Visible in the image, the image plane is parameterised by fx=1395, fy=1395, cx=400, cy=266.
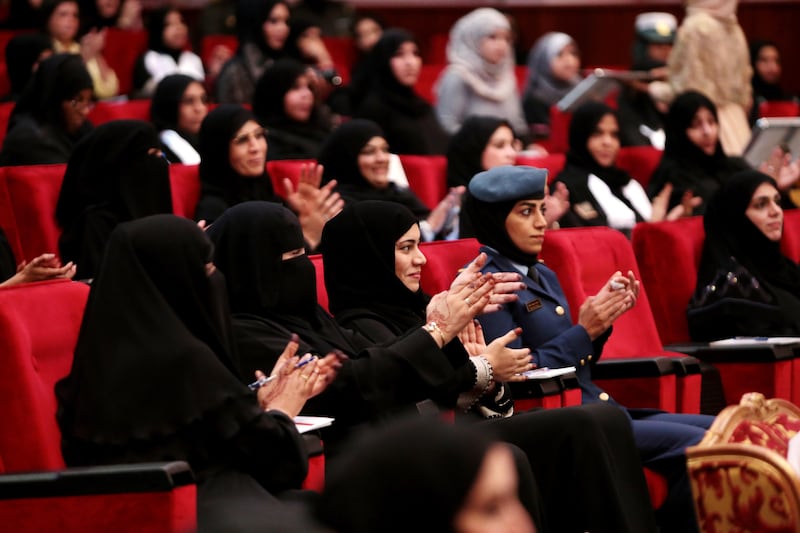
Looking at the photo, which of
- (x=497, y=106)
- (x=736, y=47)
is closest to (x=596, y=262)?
(x=497, y=106)

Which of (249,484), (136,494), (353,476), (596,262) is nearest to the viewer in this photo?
(353,476)

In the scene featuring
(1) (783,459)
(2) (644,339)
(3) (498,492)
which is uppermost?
(3) (498,492)

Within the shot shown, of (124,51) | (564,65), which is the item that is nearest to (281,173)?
(124,51)

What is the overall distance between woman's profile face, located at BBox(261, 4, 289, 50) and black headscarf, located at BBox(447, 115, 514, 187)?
159cm

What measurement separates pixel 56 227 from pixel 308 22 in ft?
8.92

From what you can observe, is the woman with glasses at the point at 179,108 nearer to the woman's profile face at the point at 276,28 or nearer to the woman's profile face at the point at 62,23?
the woman's profile face at the point at 62,23

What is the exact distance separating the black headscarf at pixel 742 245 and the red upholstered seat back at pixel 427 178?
42.5 inches

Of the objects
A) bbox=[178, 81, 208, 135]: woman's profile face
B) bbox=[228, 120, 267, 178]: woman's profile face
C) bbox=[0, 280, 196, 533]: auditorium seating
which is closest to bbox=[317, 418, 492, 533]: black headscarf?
bbox=[0, 280, 196, 533]: auditorium seating

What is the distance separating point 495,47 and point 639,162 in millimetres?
796

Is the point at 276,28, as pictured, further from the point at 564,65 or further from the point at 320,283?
the point at 320,283

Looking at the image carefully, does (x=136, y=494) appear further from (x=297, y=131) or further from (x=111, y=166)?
(x=297, y=131)

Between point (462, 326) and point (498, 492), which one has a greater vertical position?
point (498, 492)

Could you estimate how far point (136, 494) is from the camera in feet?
7.11

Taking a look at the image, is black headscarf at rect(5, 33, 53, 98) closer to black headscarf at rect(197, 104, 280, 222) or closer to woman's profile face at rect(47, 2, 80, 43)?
woman's profile face at rect(47, 2, 80, 43)
